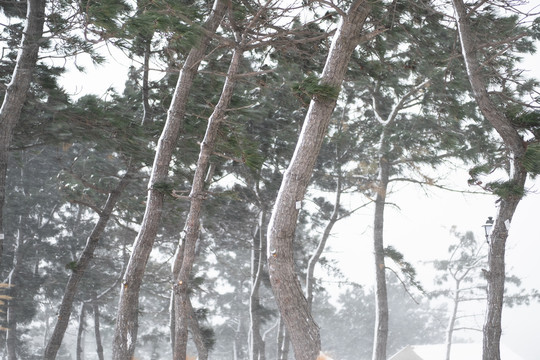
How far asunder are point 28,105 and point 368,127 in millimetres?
7019

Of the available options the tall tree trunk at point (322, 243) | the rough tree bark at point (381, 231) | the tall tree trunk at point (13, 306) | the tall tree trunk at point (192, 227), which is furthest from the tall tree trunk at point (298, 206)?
the tall tree trunk at point (13, 306)

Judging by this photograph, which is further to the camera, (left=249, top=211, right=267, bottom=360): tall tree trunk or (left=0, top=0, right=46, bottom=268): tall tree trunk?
(left=249, top=211, right=267, bottom=360): tall tree trunk

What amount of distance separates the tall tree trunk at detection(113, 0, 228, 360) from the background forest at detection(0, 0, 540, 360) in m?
0.02

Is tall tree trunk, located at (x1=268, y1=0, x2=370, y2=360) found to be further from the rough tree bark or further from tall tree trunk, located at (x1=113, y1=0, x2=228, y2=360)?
the rough tree bark

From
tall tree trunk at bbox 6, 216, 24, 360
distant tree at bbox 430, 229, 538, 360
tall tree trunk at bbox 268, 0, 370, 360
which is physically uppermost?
distant tree at bbox 430, 229, 538, 360

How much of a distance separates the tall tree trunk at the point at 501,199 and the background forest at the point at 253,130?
0.06 ft

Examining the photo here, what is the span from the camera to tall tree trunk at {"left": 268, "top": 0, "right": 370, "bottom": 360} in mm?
4031

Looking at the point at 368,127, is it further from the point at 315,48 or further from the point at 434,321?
the point at 434,321

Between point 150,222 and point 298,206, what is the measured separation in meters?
2.20

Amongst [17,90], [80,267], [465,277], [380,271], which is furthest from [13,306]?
[465,277]

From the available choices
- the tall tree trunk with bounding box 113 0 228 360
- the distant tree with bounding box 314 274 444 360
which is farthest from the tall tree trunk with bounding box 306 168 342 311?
the distant tree with bounding box 314 274 444 360

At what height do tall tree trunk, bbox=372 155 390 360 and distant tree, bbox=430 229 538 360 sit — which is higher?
distant tree, bbox=430 229 538 360

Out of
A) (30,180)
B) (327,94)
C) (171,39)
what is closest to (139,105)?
(171,39)

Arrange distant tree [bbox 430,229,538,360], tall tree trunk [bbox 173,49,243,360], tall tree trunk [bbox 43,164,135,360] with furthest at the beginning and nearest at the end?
distant tree [bbox 430,229,538,360] → tall tree trunk [bbox 43,164,135,360] → tall tree trunk [bbox 173,49,243,360]
